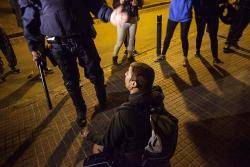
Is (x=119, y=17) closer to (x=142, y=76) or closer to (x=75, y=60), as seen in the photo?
(x=75, y=60)

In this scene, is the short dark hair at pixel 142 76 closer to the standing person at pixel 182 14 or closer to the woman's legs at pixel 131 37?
the standing person at pixel 182 14

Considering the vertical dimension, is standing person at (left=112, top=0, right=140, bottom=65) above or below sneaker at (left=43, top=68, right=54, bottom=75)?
above

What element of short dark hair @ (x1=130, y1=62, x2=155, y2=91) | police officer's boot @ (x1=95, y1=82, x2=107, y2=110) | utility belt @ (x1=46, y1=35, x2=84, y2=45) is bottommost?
police officer's boot @ (x1=95, y1=82, x2=107, y2=110)

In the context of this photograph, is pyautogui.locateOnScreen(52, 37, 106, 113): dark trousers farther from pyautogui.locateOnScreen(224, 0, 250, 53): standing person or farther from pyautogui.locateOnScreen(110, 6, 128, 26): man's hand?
pyautogui.locateOnScreen(224, 0, 250, 53): standing person

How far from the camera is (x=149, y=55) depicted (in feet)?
20.1

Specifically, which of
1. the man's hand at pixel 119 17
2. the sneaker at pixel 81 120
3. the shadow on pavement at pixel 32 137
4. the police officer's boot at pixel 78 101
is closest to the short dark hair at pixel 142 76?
the man's hand at pixel 119 17

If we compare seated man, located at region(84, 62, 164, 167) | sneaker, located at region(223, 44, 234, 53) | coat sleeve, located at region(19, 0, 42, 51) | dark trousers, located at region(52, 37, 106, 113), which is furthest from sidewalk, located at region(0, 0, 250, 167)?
coat sleeve, located at region(19, 0, 42, 51)

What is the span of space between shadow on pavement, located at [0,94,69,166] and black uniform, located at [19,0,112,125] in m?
0.76

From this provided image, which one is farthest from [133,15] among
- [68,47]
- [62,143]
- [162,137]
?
[162,137]

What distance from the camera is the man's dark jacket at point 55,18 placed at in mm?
2987

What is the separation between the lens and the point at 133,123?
2014 mm

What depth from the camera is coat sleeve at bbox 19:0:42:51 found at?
10.1 feet

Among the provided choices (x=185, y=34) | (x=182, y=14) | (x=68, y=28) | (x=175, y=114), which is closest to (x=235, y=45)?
(x=185, y=34)

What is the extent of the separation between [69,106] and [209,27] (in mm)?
3293
